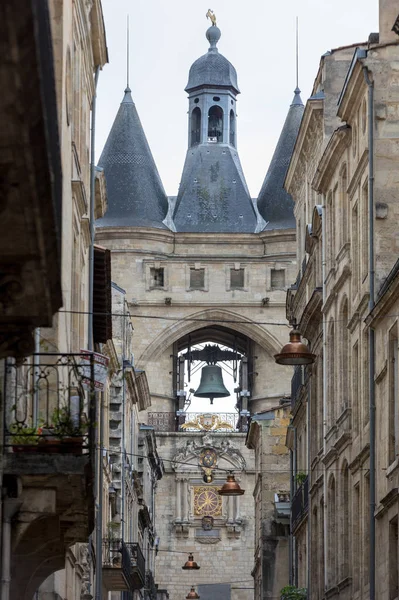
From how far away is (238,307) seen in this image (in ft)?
239

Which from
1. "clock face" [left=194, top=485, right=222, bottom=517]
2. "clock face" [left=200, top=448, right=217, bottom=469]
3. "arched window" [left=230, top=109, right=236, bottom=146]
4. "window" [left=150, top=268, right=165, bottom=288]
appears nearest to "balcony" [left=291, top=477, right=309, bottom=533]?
"window" [left=150, top=268, right=165, bottom=288]

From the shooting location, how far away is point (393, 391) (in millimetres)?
27953

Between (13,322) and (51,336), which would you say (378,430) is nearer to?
(51,336)

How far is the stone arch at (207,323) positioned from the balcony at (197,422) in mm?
3913

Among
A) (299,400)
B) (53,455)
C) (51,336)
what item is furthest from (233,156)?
(53,455)

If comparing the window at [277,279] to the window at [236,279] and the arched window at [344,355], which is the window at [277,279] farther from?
the arched window at [344,355]

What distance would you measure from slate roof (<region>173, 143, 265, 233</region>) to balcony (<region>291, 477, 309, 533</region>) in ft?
96.7

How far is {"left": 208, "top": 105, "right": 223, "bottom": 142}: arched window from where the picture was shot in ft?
260

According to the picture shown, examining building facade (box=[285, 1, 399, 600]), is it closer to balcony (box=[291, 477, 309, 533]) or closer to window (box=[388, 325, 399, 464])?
window (box=[388, 325, 399, 464])

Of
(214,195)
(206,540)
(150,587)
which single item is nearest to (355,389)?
(150,587)

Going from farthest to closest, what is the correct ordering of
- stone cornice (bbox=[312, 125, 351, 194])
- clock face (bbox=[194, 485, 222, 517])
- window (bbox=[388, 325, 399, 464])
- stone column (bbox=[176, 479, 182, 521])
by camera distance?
1. clock face (bbox=[194, 485, 222, 517])
2. stone column (bbox=[176, 479, 182, 521])
3. stone cornice (bbox=[312, 125, 351, 194])
4. window (bbox=[388, 325, 399, 464])

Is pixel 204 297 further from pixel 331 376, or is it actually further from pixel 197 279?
pixel 331 376

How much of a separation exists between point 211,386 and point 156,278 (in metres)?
11.1

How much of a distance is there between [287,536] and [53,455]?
3948cm
